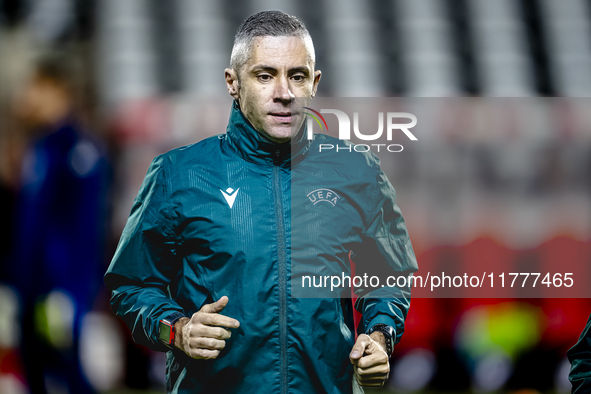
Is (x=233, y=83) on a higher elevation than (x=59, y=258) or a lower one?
higher

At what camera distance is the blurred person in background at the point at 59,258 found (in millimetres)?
2236

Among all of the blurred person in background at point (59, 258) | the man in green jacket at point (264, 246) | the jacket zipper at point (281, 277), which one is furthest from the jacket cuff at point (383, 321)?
the blurred person in background at point (59, 258)

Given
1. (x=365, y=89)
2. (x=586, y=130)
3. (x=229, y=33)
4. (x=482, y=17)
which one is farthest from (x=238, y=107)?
(x=482, y=17)

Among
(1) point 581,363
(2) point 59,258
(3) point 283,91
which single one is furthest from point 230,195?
(2) point 59,258

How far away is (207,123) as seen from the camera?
4.22 meters

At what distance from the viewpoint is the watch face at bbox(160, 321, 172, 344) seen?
1105mm

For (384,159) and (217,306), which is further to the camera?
(384,159)

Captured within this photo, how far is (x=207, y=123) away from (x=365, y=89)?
210 cm

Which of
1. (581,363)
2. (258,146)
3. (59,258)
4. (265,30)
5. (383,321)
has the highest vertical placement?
(265,30)

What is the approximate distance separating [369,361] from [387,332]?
0.11 meters

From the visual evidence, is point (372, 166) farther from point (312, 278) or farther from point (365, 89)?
point (365, 89)

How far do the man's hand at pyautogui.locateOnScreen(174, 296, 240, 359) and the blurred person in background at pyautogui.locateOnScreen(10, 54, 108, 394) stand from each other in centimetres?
133

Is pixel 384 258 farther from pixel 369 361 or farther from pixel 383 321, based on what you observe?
pixel 369 361

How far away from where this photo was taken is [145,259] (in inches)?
46.9
